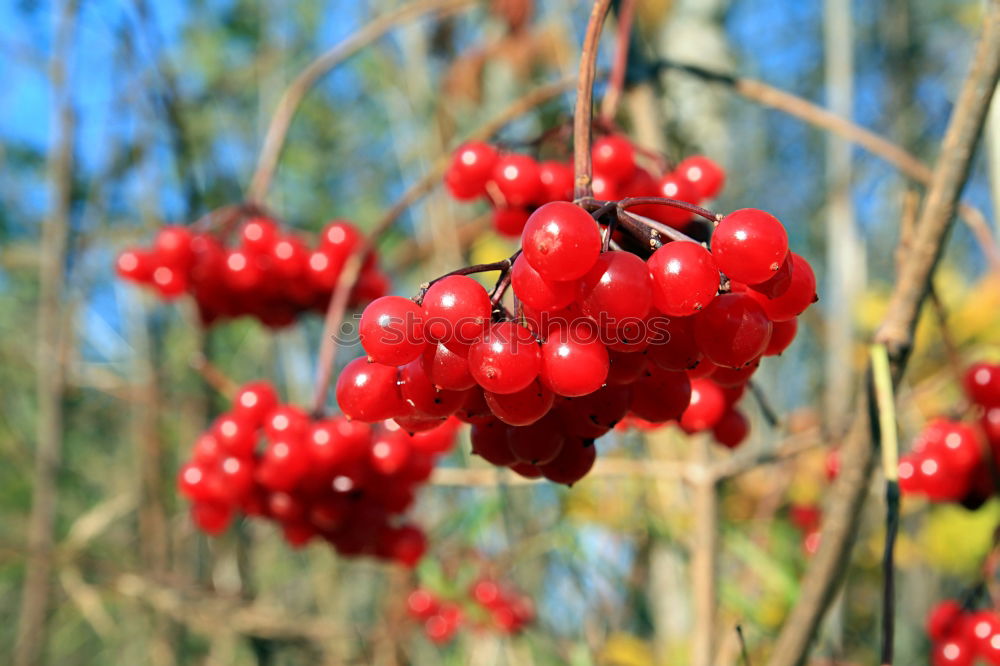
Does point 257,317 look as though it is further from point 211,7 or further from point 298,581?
point 298,581

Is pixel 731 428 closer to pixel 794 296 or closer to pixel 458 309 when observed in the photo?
pixel 794 296

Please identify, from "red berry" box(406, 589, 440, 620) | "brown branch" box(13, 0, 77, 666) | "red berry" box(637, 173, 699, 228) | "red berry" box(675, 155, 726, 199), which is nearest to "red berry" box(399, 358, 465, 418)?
"red berry" box(637, 173, 699, 228)

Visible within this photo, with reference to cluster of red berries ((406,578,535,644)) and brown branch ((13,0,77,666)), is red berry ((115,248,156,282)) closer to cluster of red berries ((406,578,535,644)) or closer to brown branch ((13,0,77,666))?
brown branch ((13,0,77,666))

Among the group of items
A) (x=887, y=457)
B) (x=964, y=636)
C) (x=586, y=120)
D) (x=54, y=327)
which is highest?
(x=54, y=327)

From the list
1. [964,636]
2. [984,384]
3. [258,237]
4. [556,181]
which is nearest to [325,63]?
[258,237]

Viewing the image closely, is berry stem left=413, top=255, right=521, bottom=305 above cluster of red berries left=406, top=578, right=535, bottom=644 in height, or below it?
above

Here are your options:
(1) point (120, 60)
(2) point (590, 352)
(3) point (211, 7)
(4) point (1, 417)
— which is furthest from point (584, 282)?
(3) point (211, 7)
